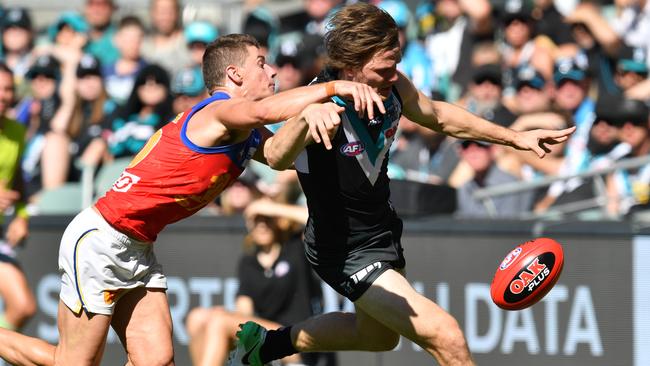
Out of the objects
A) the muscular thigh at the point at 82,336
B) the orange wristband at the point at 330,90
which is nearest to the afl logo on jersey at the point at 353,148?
the orange wristband at the point at 330,90

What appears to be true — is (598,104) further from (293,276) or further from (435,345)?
(435,345)

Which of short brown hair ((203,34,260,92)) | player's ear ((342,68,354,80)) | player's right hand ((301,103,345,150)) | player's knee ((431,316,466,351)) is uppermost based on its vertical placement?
short brown hair ((203,34,260,92))

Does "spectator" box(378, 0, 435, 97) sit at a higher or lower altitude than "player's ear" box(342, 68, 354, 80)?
lower

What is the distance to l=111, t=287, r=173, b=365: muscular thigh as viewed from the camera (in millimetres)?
6645

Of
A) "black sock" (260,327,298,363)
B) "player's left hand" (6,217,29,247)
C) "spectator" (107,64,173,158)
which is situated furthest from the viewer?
"spectator" (107,64,173,158)

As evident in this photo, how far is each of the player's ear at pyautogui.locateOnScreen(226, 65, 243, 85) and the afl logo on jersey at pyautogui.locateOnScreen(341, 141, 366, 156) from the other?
68 centimetres

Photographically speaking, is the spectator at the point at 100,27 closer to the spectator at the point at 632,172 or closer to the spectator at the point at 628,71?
the spectator at the point at 628,71

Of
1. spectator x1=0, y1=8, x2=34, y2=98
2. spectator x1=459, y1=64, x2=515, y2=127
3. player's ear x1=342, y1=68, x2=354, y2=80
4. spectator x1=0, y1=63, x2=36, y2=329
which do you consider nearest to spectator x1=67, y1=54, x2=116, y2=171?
spectator x1=0, y1=8, x2=34, y2=98

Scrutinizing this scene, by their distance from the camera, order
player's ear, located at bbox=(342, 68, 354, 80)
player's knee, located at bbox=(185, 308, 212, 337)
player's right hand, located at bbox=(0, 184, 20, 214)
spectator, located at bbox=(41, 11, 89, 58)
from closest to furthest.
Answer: player's ear, located at bbox=(342, 68, 354, 80)
player's right hand, located at bbox=(0, 184, 20, 214)
player's knee, located at bbox=(185, 308, 212, 337)
spectator, located at bbox=(41, 11, 89, 58)

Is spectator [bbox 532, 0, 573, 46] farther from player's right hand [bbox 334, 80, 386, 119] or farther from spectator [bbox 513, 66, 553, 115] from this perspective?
player's right hand [bbox 334, 80, 386, 119]

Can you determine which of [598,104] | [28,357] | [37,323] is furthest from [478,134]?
[37,323]

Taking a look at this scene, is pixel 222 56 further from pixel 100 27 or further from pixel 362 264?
pixel 100 27

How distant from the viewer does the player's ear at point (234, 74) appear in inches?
256

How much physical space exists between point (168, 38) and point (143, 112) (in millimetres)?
1703
